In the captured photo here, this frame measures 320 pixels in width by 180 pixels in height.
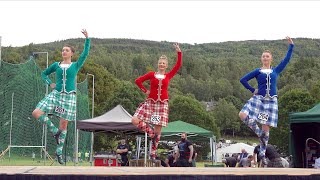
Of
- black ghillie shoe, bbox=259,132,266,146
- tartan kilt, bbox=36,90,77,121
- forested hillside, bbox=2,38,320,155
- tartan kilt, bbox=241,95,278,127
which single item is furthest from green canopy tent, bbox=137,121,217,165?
forested hillside, bbox=2,38,320,155

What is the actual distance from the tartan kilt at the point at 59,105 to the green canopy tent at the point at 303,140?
29.3ft

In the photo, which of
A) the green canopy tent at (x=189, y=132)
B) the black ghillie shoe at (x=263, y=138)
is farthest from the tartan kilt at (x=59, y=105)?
the green canopy tent at (x=189, y=132)

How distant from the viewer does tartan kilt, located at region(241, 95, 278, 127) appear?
1244 centimetres

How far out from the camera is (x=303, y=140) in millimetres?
20125

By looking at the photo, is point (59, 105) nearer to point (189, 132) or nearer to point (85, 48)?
point (85, 48)

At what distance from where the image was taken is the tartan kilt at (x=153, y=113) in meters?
12.8

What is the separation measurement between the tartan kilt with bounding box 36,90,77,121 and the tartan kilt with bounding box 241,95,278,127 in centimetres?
308

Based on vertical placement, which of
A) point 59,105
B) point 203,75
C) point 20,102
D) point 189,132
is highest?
point 203,75

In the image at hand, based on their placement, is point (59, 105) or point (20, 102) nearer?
point (59, 105)

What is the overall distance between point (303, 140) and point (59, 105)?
10050 millimetres

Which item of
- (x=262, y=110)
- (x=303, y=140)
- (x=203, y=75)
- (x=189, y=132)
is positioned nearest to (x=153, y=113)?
(x=262, y=110)

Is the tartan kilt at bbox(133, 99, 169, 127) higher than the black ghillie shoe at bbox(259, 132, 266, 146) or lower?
higher

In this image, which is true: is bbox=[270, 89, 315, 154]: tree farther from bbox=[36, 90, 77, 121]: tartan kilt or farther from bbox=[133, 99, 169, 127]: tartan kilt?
bbox=[36, 90, 77, 121]: tartan kilt

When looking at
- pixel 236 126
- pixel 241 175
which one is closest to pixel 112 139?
pixel 236 126
